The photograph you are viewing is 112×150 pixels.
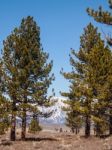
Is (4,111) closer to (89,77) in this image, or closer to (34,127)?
(34,127)

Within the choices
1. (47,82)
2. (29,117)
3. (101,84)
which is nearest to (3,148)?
(29,117)

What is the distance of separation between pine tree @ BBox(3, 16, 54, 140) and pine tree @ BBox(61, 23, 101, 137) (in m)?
4.18

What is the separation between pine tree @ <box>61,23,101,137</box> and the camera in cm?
4525

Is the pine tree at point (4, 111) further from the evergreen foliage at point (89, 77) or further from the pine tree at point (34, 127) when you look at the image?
the evergreen foliage at point (89, 77)

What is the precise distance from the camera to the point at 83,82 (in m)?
47.0

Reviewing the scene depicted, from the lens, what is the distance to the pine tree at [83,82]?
4525 cm

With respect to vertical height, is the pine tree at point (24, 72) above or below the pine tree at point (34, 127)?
above

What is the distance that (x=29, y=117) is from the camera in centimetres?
4359

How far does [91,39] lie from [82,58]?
2749 mm

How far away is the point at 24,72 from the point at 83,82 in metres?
8.47

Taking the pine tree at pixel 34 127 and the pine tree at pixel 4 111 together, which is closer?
the pine tree at pixel 4 111

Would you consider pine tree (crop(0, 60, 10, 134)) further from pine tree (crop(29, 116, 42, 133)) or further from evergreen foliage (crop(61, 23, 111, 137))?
evergreen foliage (crop(61, 23, 111, 137))

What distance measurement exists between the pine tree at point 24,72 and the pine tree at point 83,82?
→ 418 cm

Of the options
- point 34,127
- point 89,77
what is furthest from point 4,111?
point 89,77
